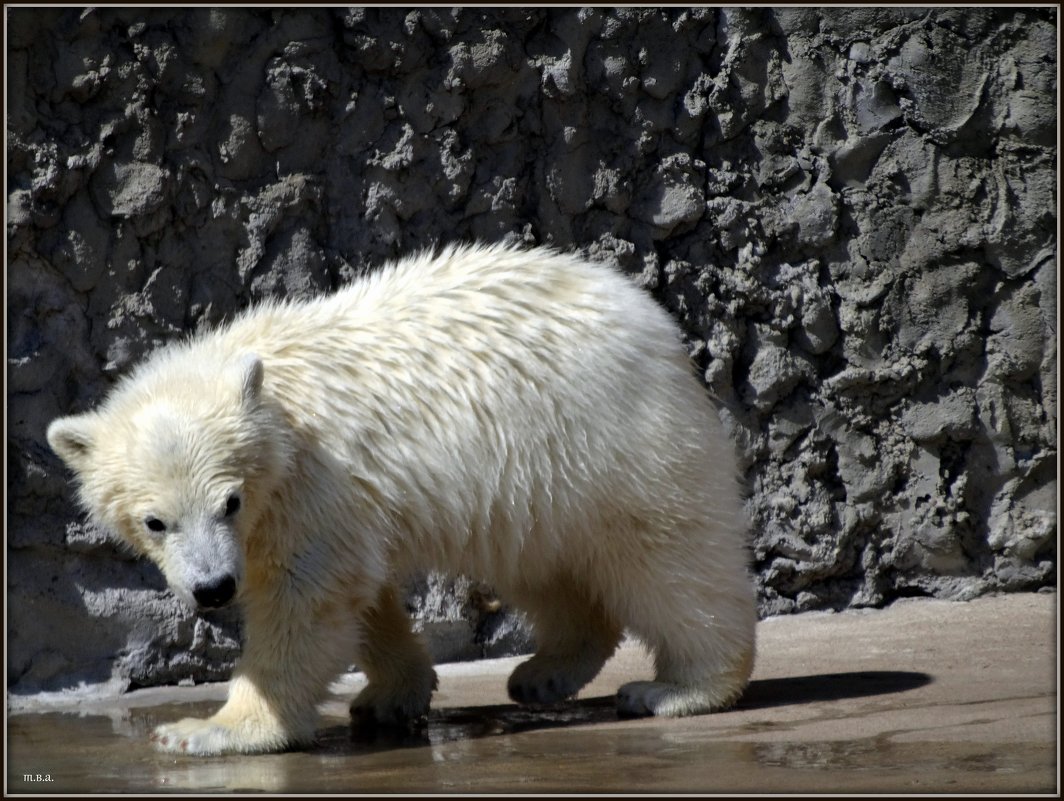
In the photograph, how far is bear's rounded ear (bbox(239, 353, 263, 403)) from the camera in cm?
381

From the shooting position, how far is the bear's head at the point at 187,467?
3.69 m

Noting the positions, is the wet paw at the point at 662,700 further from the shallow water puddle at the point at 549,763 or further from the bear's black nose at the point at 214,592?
the bear's black nose at the point at 214,592

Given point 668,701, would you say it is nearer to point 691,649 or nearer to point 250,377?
point 691,649

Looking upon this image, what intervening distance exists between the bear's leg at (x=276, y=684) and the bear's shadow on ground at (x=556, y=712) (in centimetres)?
16

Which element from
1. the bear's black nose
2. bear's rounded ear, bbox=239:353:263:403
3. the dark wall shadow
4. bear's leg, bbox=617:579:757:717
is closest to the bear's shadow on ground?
the dark wall shadow

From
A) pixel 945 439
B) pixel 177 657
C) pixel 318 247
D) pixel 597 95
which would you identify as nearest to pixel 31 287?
pixel 318 247

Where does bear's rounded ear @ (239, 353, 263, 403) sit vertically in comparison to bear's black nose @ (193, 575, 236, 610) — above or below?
above

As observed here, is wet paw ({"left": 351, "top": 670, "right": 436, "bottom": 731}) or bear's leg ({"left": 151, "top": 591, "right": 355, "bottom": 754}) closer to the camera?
bear's leg ({"left": 151, "top": 591, "right": 355, "bottom": 754})

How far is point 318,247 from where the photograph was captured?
5859mm

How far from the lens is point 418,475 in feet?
13.6

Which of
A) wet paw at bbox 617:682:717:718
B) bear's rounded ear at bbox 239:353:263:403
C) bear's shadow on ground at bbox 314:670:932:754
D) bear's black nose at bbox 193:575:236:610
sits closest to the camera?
bear's black nose at bbox 193:575:236:610

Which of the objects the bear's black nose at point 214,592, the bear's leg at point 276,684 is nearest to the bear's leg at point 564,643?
the bear's leg at point 276,684

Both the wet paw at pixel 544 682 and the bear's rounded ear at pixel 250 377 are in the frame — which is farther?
the wet paw at pixel 544 682

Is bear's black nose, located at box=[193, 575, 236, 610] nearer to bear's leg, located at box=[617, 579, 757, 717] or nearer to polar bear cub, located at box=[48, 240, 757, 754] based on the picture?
polar bear cub, located at box=[48, 240, 757, 754]
